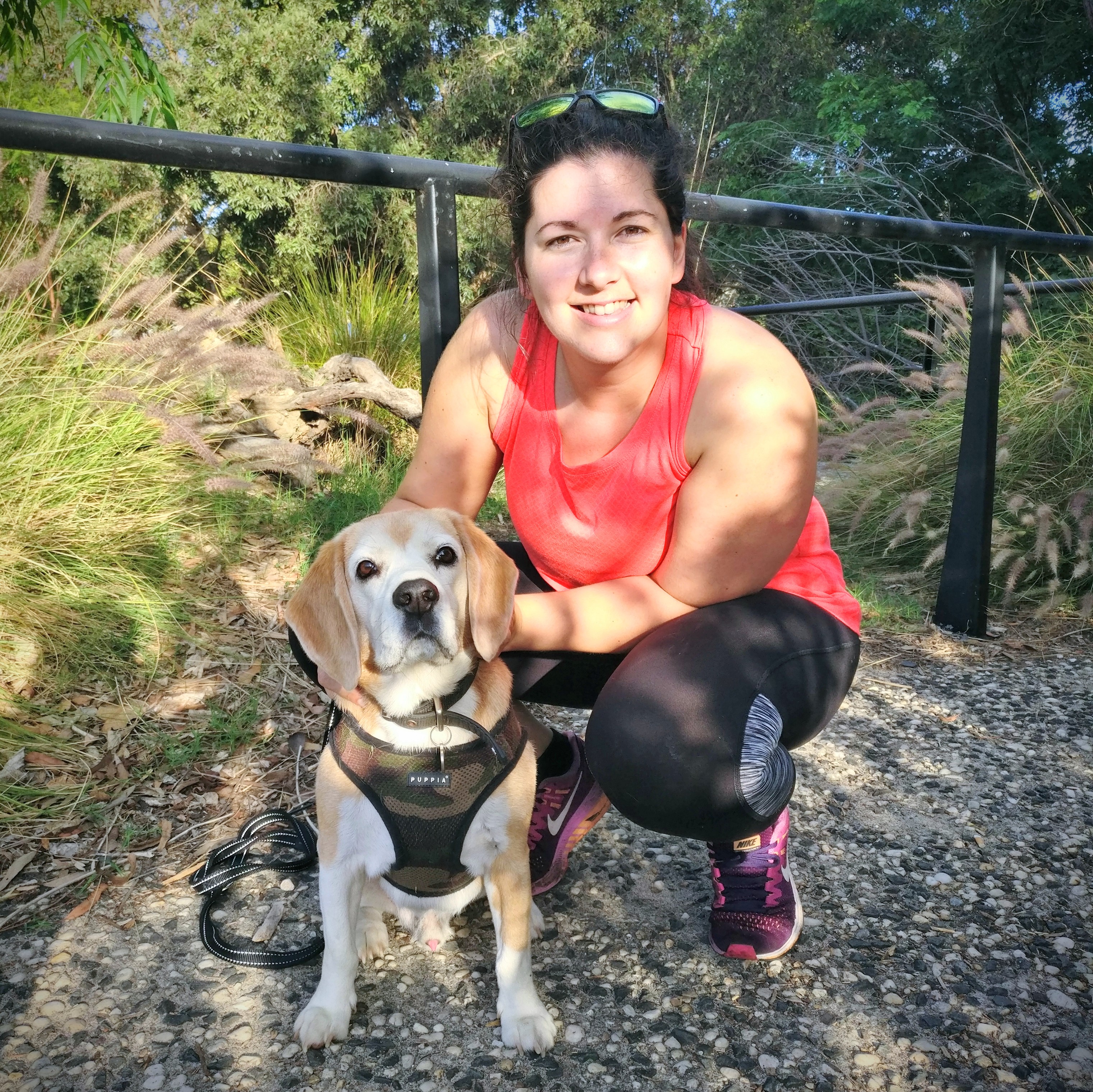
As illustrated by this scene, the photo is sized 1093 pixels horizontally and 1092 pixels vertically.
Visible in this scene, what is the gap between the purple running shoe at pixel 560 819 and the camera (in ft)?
6.89

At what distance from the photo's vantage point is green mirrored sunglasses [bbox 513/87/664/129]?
75.7 inches

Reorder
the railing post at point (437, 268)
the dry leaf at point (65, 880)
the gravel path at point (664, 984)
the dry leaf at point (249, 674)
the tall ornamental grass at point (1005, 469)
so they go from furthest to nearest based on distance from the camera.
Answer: the tall ornamental grass at point (1005, 469) → the dry leaf at point (249, 674) → the railing post at point (437, 268) → the dry leaf at point (65, 880) → the gravel path at point (664, 984)

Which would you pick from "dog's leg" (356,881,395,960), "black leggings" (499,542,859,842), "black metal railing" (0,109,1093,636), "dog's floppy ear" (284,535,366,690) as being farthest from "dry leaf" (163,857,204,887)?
"black metal railing" (0,109,1093,636)

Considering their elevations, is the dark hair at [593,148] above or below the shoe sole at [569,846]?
above

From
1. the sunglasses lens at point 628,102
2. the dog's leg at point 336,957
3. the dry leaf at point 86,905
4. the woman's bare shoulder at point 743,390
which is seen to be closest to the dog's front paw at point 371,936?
the dog's leg at point 336,957

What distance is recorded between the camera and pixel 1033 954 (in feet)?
6.08

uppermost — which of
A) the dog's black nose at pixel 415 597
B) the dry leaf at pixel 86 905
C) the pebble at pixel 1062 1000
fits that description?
the dog's black nose at pixel 415 597

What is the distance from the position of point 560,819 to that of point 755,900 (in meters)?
0.50

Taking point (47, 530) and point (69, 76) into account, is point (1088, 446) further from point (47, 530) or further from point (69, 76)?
point (69, 76)

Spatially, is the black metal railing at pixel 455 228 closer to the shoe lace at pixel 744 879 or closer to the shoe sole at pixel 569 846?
the shoe sole at pixel 569 846

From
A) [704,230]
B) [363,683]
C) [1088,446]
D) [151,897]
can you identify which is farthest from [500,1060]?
[1088,446]

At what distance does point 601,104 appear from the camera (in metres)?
1.92

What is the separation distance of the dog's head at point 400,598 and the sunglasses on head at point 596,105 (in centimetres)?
92

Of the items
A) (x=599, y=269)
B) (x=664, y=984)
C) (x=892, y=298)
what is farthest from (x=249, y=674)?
(x=892, y=298)
